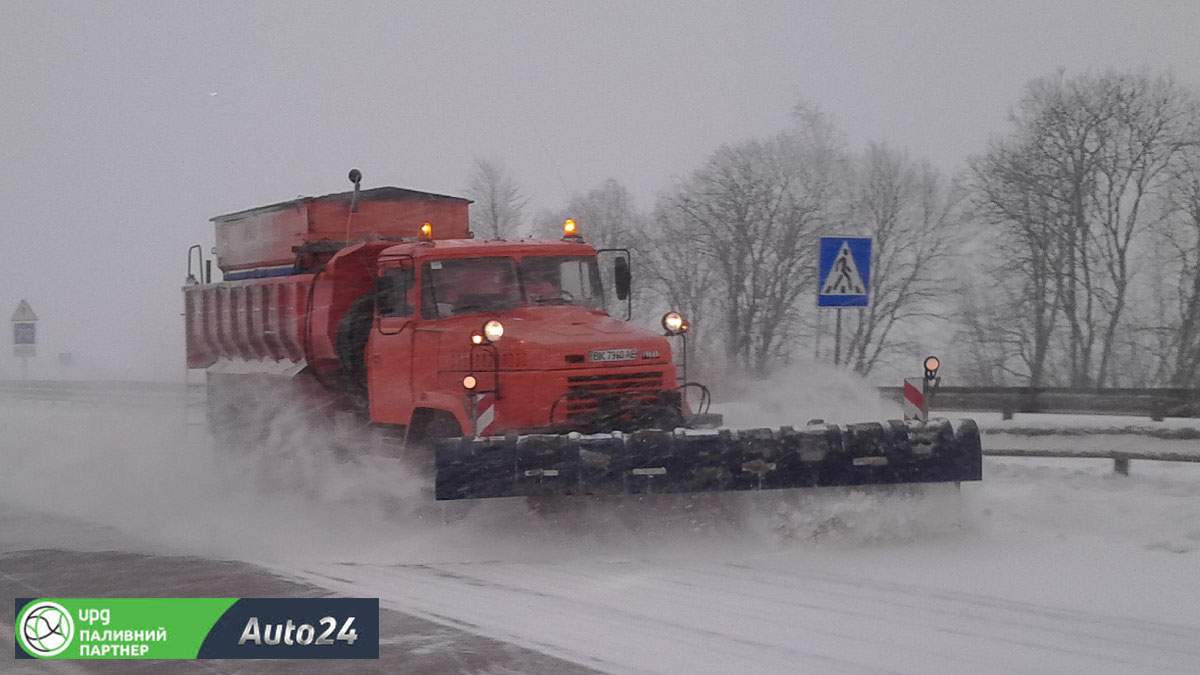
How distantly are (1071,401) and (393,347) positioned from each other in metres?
8.53

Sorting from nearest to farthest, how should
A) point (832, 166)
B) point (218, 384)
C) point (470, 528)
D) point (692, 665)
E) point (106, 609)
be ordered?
point (692, 665) < point (106, 609) < point (470, 528) < point (218, 384) < point (832, 166)

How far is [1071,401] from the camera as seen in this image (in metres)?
14.7

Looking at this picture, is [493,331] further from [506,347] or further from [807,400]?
[807,400]

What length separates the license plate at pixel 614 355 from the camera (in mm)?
10094

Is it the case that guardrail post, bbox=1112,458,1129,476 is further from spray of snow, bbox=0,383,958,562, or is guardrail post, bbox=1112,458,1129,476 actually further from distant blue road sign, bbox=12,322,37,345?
distant blue road sign, bbox=12,322,37,345

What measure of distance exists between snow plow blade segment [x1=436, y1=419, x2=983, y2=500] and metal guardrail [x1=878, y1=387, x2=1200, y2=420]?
512 cm

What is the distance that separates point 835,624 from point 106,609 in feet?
13.8

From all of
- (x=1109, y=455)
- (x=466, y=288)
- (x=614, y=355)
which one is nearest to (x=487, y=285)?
(x=466, y=288)

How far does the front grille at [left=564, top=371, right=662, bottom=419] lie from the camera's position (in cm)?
1001

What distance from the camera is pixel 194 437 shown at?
50.0 feet

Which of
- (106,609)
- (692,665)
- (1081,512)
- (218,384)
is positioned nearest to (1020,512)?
(1081,512)

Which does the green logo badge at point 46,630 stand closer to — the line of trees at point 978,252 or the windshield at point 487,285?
the windshield at point 487,285

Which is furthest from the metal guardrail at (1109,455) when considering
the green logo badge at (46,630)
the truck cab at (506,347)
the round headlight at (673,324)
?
the green logo badge at (46,630)

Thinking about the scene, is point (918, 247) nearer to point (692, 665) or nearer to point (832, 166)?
point (832, 166)
